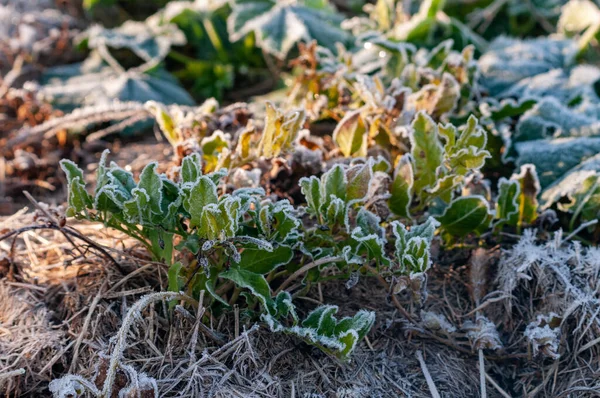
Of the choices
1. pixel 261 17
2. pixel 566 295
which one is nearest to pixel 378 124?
pixel 566 295

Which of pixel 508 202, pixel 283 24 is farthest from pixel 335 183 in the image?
pixel 283 24

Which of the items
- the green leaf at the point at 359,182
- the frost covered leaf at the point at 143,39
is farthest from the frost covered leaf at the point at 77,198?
the frost covered leaf at the point at 143,39

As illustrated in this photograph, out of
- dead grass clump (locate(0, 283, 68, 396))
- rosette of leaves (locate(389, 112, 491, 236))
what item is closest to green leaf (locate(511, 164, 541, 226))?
rosette of leaves (locate(389, 112, 491, 236))

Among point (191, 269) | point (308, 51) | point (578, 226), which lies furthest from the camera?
point (308, 51)

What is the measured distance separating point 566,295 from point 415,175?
463 millimetres

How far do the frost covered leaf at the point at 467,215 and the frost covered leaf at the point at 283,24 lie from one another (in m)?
1.10

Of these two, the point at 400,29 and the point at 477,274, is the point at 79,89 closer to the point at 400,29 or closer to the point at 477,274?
the point at 400,29

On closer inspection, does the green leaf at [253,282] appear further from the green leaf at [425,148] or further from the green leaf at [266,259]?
the green leaf at [425,148]

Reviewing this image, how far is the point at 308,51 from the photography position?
6.24 feet

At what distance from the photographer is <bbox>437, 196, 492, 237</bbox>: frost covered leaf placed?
1.45 metres

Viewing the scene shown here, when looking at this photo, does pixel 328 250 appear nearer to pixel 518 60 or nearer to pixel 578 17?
pixel 518 60

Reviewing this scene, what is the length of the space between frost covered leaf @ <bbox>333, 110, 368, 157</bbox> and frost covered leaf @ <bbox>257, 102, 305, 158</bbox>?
203 mm

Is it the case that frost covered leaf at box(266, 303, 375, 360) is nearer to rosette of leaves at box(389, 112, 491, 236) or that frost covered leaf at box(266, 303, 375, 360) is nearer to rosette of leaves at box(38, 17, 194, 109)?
rosette of leaves at box(389, 112, 491, 236)

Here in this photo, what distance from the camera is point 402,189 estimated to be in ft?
4.76
